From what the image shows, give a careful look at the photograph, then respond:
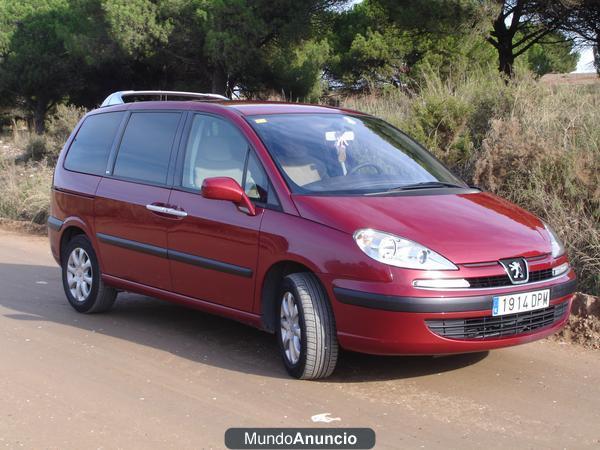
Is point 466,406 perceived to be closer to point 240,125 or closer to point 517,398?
point 517,398

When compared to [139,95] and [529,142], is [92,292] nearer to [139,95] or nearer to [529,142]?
[139,95]

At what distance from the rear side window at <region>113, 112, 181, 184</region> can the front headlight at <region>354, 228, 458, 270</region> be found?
2.00 m

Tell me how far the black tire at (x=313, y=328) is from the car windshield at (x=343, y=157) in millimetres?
646

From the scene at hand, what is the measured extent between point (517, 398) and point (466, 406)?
0.39 meters

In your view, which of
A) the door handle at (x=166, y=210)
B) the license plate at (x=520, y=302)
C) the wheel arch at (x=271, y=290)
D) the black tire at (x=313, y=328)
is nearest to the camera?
the license plate at (x=520, y=302)

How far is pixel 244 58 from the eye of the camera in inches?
1077

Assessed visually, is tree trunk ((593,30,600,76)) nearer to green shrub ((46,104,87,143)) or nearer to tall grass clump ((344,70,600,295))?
tall grass clump ((344,70,600,295))

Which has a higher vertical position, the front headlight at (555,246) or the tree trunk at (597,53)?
the tree trunk at (597,53)

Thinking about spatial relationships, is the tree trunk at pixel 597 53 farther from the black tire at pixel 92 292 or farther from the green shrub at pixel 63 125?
the black tire at pixel 92 292

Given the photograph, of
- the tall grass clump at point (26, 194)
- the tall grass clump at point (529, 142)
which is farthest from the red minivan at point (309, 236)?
the tall grass clump at point (26, 194)

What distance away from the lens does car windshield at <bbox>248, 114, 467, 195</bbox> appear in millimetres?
5477

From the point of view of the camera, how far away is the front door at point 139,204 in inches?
241

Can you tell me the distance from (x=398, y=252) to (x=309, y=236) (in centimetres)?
58

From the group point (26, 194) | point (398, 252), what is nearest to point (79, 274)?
point (398, 252)
